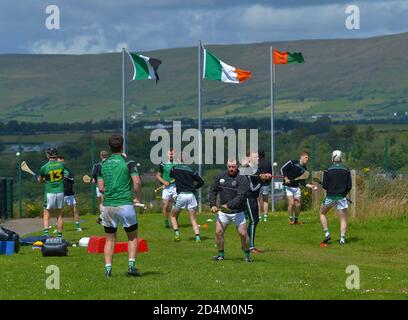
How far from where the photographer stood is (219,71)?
3784cm

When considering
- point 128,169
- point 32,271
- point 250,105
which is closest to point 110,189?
point 128,169

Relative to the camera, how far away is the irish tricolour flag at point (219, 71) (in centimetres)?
3756

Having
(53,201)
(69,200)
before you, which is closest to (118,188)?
(53,201)

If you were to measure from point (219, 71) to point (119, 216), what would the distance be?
21212 mm

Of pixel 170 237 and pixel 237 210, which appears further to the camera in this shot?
pixel 170 237

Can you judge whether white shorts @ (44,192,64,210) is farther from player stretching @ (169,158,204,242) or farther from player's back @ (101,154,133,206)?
player's back @ (101,154,133,206)

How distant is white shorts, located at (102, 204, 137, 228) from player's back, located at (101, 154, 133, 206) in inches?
3.2

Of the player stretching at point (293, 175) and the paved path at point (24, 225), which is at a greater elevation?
the player stretching at point (293, 175)

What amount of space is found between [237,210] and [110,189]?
3.70 m

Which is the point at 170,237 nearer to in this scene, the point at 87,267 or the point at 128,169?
the point at 87,267

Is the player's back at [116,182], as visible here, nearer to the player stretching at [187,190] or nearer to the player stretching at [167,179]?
the player stretching at [187,190]

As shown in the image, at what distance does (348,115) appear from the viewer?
154 meters

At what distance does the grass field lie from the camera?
1555 centimetres

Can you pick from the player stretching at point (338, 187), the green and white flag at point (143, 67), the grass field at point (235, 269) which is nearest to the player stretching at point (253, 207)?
the grass field at point (235, 269)
